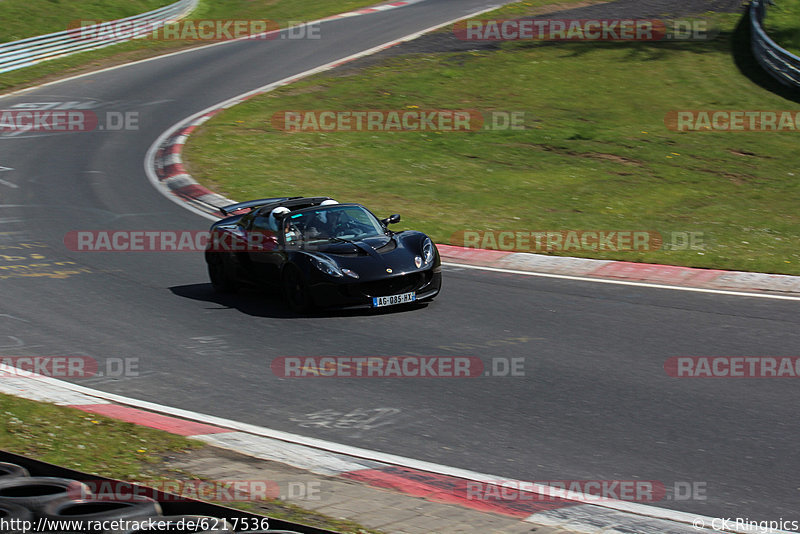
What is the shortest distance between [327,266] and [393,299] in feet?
2.88

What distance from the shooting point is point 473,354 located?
31.8ft

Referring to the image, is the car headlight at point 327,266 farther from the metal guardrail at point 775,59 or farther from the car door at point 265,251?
the metal guardrail at point 775,59

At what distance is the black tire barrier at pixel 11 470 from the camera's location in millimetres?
6164

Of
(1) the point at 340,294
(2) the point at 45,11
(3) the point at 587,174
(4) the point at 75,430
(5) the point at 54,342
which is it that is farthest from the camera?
(2) the point at 45,11

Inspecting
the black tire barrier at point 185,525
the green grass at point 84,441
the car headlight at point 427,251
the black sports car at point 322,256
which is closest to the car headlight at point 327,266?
the black sports car at point 322,256

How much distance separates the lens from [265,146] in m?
23.1

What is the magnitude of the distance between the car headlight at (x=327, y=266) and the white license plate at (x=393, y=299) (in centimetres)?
53

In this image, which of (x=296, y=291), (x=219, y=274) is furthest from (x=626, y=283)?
(x=219, y=274)

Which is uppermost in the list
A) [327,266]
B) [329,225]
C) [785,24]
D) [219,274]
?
[785,24]

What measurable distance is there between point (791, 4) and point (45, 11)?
30.0 meters

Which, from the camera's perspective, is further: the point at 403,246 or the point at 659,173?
the point at 659,173

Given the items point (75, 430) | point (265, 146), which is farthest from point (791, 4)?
point (75, 430)

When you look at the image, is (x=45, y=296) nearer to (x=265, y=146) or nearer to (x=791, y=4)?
(x=265, y=146)

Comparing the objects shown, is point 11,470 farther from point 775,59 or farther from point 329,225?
point 775,59
